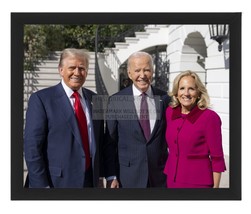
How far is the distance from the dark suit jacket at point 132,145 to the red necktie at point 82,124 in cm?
19

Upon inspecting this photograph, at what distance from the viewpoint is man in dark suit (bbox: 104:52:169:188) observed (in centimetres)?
495

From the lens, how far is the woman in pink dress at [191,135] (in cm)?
492

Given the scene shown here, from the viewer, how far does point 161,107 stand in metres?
5.01

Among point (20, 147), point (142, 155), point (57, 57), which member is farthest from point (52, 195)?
point (57, 57)

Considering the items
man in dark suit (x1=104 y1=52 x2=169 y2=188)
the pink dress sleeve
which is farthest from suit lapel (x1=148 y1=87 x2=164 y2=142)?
the pink dress sleeve

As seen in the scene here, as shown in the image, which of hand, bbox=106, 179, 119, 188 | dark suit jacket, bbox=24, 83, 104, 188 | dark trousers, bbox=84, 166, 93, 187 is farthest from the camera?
hand, bbox=106, 179, 119, 188

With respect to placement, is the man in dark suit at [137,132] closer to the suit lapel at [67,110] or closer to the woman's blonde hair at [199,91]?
the woman's blonde hair at [199,91]

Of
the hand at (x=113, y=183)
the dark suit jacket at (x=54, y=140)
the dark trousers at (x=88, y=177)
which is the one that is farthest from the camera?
the hand at (x=113, y=183)

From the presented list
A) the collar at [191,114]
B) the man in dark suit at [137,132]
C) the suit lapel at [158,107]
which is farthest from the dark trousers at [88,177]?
the collar at [191,114]

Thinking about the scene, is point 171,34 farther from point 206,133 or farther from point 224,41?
point 206,133

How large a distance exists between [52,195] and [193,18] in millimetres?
2265

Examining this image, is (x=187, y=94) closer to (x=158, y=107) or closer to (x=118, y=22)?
(x=158, y=107)

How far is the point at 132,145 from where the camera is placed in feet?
16.3

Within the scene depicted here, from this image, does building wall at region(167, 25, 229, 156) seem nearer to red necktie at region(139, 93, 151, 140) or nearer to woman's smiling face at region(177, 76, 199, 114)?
woman's smiling face at region(177, 76, 199, 114)
